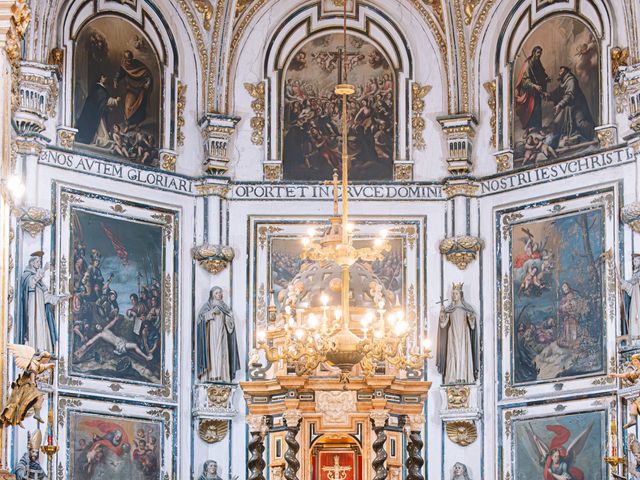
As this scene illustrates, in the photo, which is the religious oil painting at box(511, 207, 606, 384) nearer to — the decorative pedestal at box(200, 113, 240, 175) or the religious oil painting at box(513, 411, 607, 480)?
the religious oil painting at box(513, 411, 607, 480)

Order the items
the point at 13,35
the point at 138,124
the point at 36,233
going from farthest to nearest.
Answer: the point at 138,124, the point at 36,233, the point at 13,35

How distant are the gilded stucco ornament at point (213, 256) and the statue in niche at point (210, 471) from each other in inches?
127

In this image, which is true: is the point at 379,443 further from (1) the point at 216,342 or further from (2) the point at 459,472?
(1) the point at 216,342

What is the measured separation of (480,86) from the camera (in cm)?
3203

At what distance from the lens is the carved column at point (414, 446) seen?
2947 cm

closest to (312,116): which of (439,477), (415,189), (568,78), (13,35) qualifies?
(415,189)

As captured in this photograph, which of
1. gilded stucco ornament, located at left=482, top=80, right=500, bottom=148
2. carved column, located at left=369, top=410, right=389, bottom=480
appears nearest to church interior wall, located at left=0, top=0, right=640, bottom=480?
gilded stucco ornament, located at left=482, top=80, right=500, bottom=148

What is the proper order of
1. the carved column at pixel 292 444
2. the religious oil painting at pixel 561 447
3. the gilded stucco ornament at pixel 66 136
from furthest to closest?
1. the gilded stucco ornament at pixel 66 136
2. the religious oil painting at pixel 561 447
3. the carved column at pixel 292 444

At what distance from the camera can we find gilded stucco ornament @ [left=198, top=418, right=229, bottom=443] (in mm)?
30609

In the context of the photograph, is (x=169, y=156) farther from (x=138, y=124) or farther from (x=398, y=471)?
(x=398, y=471)

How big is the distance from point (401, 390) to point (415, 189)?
3878 mm

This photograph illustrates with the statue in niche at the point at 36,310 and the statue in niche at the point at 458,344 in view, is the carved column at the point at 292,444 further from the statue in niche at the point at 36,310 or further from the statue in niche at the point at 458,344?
the statue in niche at the point at 36,310

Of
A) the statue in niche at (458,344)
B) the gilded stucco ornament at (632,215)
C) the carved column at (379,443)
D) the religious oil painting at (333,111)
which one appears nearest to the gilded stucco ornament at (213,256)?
the religious oil painting at (333,111)

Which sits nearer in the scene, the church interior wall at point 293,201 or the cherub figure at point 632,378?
the cherub figure at point 632,378
